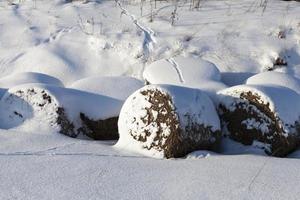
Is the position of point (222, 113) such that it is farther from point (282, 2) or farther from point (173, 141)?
point (282, 2)

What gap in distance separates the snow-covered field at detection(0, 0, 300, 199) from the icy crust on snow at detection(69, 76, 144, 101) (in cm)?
1

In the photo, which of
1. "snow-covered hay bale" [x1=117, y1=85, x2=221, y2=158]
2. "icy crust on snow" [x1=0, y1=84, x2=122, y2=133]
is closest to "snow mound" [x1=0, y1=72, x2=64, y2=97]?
"icy crust on snow" [x1=0, y1=84, x2=122, y2=133]

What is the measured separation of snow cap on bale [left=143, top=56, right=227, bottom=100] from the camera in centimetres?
410

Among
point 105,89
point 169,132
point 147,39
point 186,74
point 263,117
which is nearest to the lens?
point 169,132

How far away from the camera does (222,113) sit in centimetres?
370

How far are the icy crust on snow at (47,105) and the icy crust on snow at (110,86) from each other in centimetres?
8

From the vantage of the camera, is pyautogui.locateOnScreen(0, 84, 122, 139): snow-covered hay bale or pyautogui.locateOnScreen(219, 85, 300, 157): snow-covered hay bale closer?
pyautogui.locateOnScreen(219, 85, 300, 157): snow-covered hay bale

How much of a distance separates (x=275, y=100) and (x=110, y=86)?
1.12m

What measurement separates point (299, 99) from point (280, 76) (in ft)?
1.37

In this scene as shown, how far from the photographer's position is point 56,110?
3742mm

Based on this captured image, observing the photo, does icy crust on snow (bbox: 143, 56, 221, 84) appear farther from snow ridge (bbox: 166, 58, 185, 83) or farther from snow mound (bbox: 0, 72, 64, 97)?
snow mound (bbox: 0, 72, 64, 97)

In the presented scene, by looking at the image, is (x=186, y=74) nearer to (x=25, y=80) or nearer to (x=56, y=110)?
(x=56, y=110)

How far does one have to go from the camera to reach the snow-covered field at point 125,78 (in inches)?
109

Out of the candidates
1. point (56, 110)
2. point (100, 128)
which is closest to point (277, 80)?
point (100, 128)
